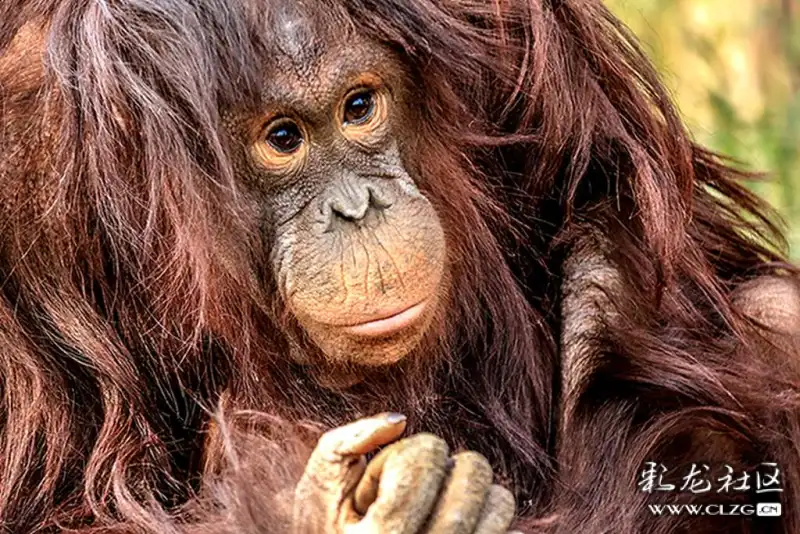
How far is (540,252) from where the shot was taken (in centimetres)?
318

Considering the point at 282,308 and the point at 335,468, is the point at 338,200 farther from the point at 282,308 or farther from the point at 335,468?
the point at 335,468

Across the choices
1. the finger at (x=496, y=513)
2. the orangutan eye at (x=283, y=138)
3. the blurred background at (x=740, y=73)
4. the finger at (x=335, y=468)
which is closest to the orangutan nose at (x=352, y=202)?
the orangutan eye at (x=283, y=138)

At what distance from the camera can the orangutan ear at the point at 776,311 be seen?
311 cm

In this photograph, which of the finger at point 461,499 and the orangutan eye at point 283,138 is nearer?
the finger at point 461,499

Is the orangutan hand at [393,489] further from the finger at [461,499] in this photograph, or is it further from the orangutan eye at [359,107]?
the orangutan eye at [359,107]

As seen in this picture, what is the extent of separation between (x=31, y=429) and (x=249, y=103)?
28.9 inches

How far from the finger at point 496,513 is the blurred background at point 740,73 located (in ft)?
6.53

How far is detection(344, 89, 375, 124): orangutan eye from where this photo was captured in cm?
272

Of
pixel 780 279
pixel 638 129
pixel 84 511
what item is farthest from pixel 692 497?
pixel 84 511

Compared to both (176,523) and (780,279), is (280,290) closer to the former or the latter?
(176,523)

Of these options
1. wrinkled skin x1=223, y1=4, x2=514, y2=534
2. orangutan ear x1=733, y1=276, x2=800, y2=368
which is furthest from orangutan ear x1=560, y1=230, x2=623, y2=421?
wrinkled skin x1=223, y1=4, x2=514, y2=534

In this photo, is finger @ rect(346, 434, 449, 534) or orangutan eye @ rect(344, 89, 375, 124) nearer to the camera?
finger @ rect(346, 434, 449, 534)

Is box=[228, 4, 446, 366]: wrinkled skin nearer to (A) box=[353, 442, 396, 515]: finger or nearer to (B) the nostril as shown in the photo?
(B) the nostril

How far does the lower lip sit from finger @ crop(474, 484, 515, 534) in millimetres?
367
